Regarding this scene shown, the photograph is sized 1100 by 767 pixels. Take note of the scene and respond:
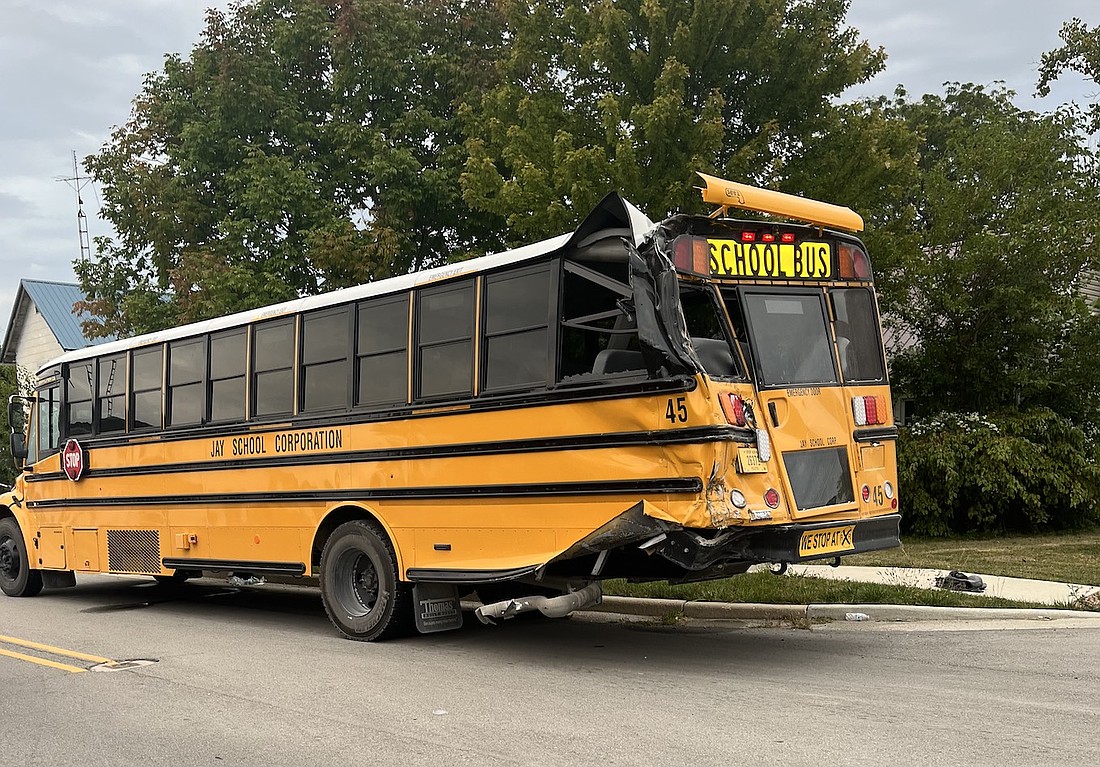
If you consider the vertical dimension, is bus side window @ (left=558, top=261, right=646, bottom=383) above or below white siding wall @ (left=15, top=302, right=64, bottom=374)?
below

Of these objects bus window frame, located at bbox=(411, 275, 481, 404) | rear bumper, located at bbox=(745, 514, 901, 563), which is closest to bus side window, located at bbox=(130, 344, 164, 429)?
bus window frame, located at bbox=(411, 275, 481, 404)

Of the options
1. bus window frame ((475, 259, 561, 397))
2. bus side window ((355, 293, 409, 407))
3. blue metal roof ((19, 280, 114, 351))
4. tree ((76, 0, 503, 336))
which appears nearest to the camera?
bus window frame ((475, 259, 561, 397))

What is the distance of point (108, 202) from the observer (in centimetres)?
2066

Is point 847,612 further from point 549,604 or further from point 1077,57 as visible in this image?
point 1077,57

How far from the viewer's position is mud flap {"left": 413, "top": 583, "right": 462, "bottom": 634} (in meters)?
8.84

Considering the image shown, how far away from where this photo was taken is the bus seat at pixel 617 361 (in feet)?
24.1

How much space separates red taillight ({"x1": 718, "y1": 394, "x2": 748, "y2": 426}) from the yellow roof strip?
1.35m

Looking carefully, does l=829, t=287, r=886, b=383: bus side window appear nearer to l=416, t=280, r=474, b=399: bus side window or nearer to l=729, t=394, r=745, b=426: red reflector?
l=729, t=394, r=745, b=426: red reflector

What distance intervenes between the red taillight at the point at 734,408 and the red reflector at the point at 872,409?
4.62 feet

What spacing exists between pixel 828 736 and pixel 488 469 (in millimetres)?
3339

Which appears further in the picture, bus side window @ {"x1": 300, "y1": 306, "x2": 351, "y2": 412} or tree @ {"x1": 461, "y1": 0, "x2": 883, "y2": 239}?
tree @ {"x1": 461, "y1": 0, "x2": 883, "y2": 239}

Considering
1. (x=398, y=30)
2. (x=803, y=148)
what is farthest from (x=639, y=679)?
(x=398, y=30)

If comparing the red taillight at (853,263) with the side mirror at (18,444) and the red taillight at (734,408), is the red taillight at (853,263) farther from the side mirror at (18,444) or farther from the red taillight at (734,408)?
the side mirror at (18,444)

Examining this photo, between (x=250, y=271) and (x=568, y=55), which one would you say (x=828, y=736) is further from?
(x=250, y=271)
